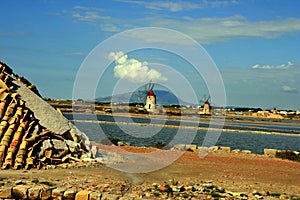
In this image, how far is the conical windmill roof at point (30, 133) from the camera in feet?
54.6

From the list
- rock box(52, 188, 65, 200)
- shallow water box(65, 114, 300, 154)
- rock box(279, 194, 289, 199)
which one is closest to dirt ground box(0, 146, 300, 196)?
rock box(279, 194, 289, 199)

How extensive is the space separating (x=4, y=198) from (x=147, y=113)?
313 ft

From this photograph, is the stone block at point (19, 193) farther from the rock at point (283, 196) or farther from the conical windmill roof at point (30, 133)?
the rock at point (283, 196)

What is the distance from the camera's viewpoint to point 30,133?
1780 centimetres

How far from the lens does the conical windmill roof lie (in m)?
16.7

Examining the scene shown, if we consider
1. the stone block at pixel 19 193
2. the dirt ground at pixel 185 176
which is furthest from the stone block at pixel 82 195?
the dirt ground at pixel 185 176

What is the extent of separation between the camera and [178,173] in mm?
18328

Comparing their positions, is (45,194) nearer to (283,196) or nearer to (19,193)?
(19,193)

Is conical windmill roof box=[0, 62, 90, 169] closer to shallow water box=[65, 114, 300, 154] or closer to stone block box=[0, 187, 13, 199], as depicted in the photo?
stone block box=[0, 187, 13, 199]

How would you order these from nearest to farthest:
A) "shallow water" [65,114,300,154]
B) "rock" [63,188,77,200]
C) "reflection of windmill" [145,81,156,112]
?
"rock" [63,188,77,200]
"shallow water" [65,114,300,154]
"reflection of windmill" [145,81,156,112]

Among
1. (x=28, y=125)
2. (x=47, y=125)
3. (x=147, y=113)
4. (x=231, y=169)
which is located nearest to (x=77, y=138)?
(x=47, y=125)

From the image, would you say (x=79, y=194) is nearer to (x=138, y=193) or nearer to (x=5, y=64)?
(x=138, y=193)

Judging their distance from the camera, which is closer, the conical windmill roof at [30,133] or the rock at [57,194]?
the rock at [57,194]

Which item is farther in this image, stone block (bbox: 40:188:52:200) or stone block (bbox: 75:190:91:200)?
stone block (bbox: 40:188:52:200)
